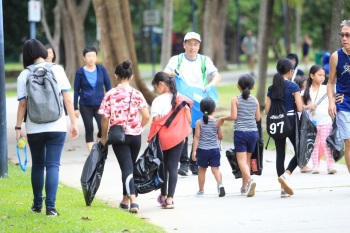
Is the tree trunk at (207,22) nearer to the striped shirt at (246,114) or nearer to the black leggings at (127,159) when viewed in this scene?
the striped shirt at (246,114)

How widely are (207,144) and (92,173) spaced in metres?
1.84

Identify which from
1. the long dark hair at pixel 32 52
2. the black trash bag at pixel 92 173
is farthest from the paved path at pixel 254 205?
the long dark hair at pixel 32 52

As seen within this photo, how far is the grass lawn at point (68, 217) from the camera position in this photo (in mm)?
9000

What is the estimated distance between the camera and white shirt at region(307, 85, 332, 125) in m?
13.9

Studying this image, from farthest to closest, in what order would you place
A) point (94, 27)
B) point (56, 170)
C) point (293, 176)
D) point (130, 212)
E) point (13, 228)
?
point (94, 27), point (293, 176), point (130, 212), point (56, 170), point (13, 228)

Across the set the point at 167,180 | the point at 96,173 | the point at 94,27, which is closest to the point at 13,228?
the point at 96,173

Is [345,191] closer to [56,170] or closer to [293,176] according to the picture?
[293,176]

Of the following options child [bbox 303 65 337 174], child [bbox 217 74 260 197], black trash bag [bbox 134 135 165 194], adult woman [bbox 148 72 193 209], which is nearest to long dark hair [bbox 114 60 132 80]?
adult woman [bbox 148 72 193 209]

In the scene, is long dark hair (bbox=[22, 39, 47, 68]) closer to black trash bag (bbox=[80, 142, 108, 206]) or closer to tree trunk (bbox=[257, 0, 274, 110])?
black trash bag (bbox=[80, 142, 108, 206])

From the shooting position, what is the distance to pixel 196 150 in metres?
11.9

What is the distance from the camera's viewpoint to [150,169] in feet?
34.8

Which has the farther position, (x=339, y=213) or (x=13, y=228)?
(x=339, y=213)

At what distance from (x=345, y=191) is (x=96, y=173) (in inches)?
122

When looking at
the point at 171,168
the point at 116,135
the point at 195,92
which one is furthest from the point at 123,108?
the point at 195,92
